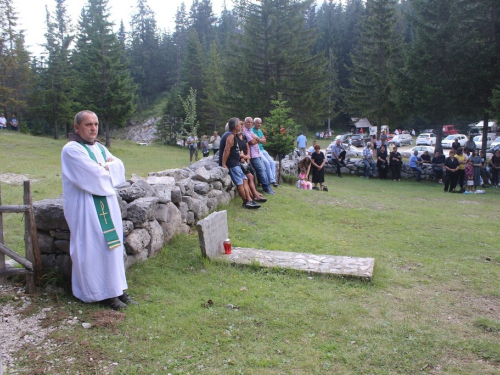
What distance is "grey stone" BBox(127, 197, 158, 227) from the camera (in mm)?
5242

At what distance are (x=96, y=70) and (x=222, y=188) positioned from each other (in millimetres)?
27084

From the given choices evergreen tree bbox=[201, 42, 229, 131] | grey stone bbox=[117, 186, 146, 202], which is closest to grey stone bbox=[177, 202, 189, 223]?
grey stone bbox=[117, 186, 146, 202]

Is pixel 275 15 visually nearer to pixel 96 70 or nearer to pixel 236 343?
pixel 96 70

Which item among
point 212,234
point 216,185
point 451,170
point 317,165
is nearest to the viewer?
point 212,234

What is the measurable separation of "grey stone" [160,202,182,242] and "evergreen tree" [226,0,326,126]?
85.3ft

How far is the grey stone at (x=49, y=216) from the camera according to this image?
14.9 feet

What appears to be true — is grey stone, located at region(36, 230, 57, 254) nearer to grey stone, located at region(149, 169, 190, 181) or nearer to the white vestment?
the white vestment

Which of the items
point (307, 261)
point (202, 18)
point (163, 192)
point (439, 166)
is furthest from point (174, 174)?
point (202, 18)

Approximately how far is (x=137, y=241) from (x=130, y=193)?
0.64 meters

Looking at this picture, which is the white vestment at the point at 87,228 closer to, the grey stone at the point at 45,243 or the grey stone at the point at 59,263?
the grey stone at the point at 59,263

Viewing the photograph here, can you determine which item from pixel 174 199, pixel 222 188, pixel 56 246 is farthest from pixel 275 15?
pixel 56 246

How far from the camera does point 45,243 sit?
466 cm

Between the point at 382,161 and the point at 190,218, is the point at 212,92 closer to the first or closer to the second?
the point at 382,161

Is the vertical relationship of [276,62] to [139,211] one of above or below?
above
